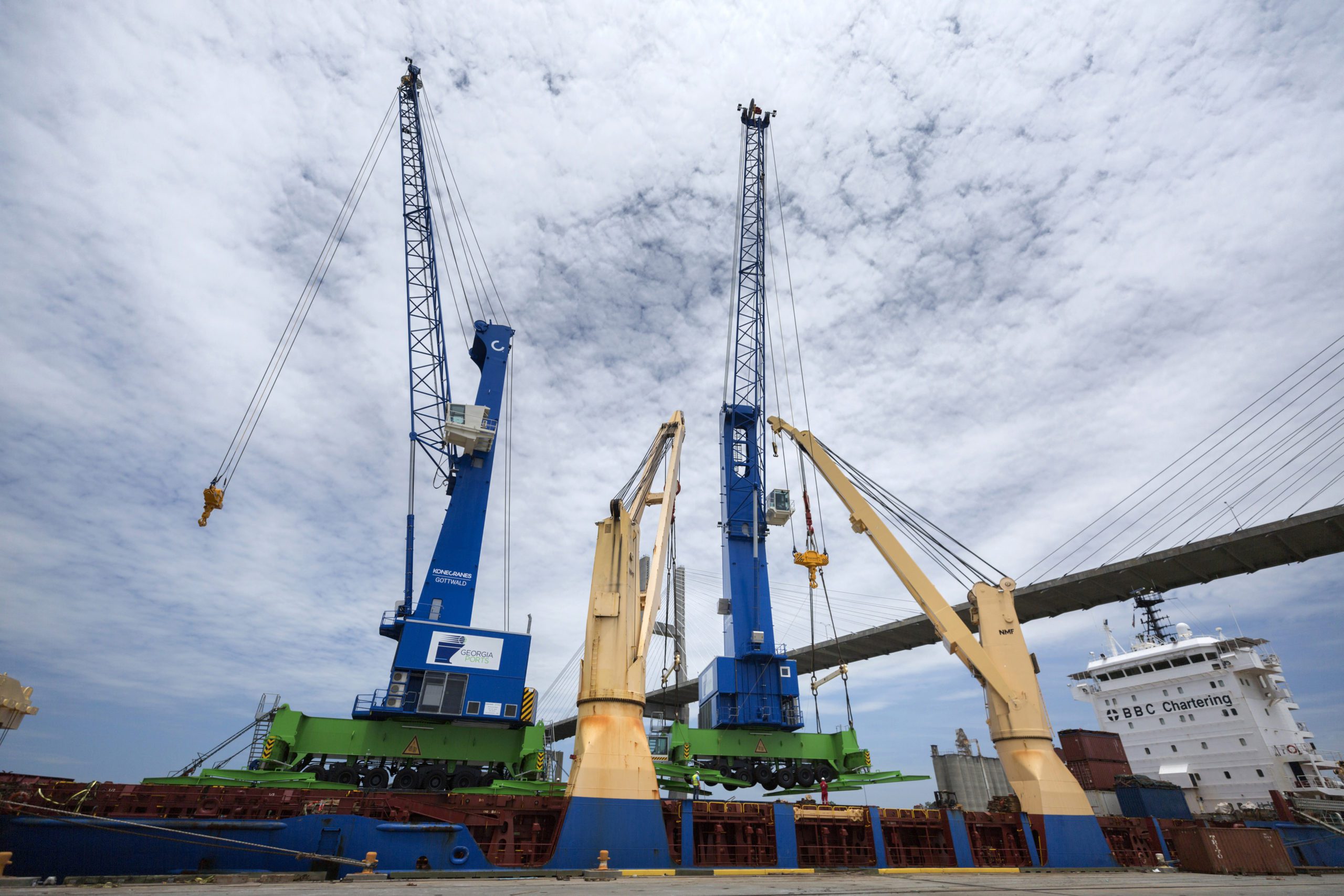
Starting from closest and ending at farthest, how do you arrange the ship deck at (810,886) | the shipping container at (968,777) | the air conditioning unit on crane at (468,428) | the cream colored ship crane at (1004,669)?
1. the ship deck at (810,886)
2. the cream colored ship crane at (1004,669)
3. the air conditioning unit on crane at (468,428)
4. the shipping container at (968,777)

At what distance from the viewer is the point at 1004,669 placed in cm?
2642

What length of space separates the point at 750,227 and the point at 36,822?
161 feet

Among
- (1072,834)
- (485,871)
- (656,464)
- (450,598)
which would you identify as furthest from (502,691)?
(1072,834)

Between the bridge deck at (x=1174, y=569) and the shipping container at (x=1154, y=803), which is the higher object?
the bridge deck at (x=1174, y=569)

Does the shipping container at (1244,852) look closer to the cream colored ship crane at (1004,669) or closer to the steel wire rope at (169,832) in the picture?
the cream colored ship crane at (1004,669)

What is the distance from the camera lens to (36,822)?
45.2ft

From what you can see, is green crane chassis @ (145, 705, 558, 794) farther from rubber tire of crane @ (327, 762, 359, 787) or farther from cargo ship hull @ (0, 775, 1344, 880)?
cargo ship hull @ (0, 775, 1344, 880)

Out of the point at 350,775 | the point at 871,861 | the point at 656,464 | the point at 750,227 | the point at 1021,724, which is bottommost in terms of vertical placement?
the point at 871,861

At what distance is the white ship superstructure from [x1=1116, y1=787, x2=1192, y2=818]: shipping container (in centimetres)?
611

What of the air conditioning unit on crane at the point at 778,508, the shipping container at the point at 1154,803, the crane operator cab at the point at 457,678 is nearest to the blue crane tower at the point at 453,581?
the crane operator cab at the point at 457,678

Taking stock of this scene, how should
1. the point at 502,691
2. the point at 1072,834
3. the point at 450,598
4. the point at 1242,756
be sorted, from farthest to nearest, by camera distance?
1. the point at 1242,756
2. the point at 450,598
3. the point at 502,691
4. the point at 1072,834

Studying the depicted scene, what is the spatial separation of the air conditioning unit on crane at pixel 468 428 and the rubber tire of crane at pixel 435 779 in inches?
580

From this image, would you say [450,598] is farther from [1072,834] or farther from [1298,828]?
[1298,828]

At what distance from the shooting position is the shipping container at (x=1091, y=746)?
40875 mm
